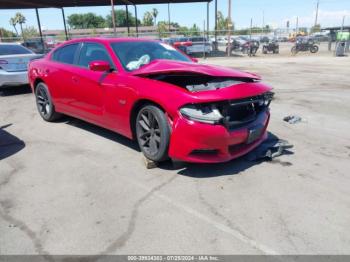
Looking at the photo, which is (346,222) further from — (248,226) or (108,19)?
(108,19)

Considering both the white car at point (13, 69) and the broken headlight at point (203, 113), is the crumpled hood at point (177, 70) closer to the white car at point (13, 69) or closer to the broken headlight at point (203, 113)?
the broken headlight at point (203, 113)

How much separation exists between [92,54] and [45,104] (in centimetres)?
196

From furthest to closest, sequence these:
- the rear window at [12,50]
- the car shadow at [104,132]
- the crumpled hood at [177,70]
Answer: the rear window at [12,50], the car shadow at [104,132], the crumpled hood at [177,70]

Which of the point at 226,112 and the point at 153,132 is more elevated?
A: the point at 226,112

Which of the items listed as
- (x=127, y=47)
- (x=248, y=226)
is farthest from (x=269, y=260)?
(x=127, y=47)

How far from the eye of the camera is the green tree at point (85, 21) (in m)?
108

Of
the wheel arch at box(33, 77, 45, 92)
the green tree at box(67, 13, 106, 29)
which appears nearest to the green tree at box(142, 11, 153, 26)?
the green tree at box(67, 13, 106, 29)

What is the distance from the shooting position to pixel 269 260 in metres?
2.34

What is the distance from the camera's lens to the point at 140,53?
15.2 feet

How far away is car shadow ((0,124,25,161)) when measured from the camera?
461cm

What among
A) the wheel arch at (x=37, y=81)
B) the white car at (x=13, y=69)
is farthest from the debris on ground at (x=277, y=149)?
the white car at (x=13, y=69)

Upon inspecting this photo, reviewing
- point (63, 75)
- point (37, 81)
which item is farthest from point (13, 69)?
point (63, 75)

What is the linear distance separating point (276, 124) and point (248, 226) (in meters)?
3.45

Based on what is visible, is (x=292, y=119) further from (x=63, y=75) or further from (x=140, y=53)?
(x=63, y=75)
